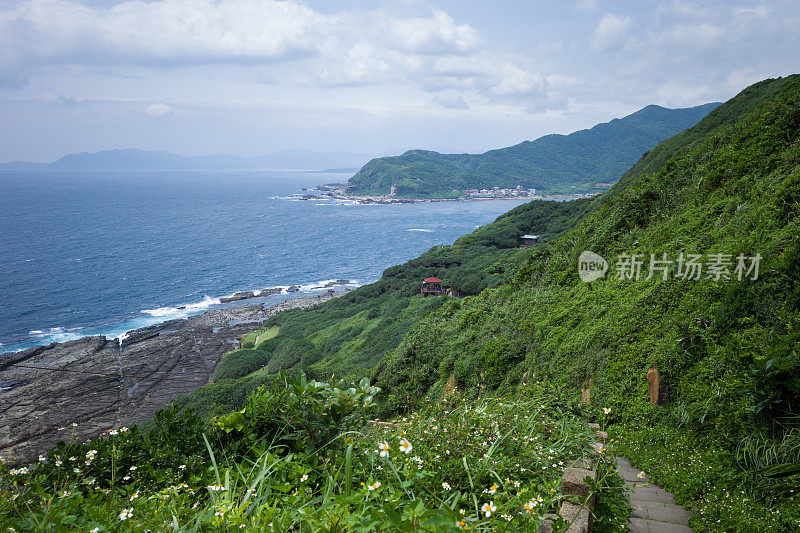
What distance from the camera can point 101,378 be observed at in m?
28.5

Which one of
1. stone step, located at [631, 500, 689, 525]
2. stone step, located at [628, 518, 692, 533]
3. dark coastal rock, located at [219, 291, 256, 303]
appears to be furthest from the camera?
dark coastal rock, located at [219, 291, 256, 303]

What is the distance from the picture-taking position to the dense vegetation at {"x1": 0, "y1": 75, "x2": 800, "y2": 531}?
2.29 meters

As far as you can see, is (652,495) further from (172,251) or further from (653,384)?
(172,251)

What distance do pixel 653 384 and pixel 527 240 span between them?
131 feet

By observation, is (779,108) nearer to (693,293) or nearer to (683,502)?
(693,293)

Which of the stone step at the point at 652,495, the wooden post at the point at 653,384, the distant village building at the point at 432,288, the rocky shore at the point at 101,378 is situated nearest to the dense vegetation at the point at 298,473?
the stone step at the point at 652,495

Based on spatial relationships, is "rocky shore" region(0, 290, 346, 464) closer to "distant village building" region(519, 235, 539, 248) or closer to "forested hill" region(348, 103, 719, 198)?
"distant village building" region(519, 235, 539, 248)

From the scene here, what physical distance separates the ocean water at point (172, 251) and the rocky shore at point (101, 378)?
13.7ft

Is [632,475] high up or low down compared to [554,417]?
down

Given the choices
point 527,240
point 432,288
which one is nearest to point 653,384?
point 432,288

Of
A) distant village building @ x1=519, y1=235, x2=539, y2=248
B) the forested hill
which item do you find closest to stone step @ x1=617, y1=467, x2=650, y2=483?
distant village building @ x1=519, y1=235, x2=539, y2=248

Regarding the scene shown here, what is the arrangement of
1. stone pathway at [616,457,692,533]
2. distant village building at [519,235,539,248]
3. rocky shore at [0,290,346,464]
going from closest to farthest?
stone pathway at [616,457,692,533] → rocky shore at [0,290,346,464] → distant village building at [519,235,539,248]

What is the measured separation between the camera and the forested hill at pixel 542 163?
13888cm

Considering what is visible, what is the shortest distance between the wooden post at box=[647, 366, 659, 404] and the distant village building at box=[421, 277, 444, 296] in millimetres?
27629
